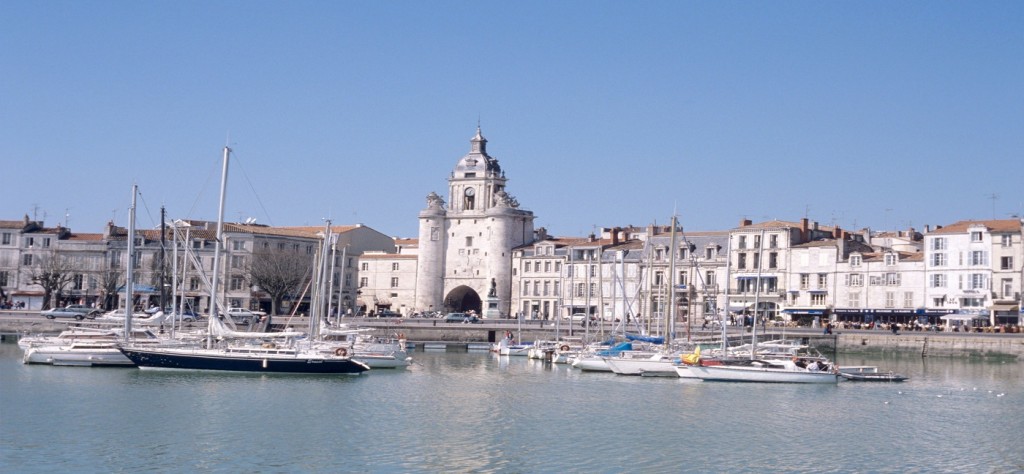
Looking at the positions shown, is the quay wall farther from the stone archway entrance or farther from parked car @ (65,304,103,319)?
parked car @ (65,304,103,319)

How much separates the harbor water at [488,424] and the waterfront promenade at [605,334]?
18.5 metres

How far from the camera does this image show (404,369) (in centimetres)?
6125

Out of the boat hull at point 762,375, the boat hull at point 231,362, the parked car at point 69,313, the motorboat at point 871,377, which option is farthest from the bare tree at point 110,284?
the motorboat at point 871,377

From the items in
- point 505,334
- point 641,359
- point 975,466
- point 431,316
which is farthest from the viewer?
point 431,316

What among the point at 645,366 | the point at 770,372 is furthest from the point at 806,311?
the point at 770,372

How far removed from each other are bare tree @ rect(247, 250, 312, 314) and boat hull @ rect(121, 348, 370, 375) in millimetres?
44187

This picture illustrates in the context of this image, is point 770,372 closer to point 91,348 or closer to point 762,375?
point 762,375

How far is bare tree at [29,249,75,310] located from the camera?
10190 centimetres

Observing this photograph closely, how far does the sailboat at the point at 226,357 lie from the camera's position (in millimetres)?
53594

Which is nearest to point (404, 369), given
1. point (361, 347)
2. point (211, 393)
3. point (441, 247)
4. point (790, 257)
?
point (361, 347)

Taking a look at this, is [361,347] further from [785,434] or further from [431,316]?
[431,316]

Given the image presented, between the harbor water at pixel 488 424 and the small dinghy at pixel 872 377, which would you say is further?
the small dinghy at pixel 872 377

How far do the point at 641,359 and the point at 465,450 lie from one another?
25.6m

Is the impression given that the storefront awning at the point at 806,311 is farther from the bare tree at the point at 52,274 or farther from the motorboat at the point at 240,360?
the bare tree at the point at 52,274
